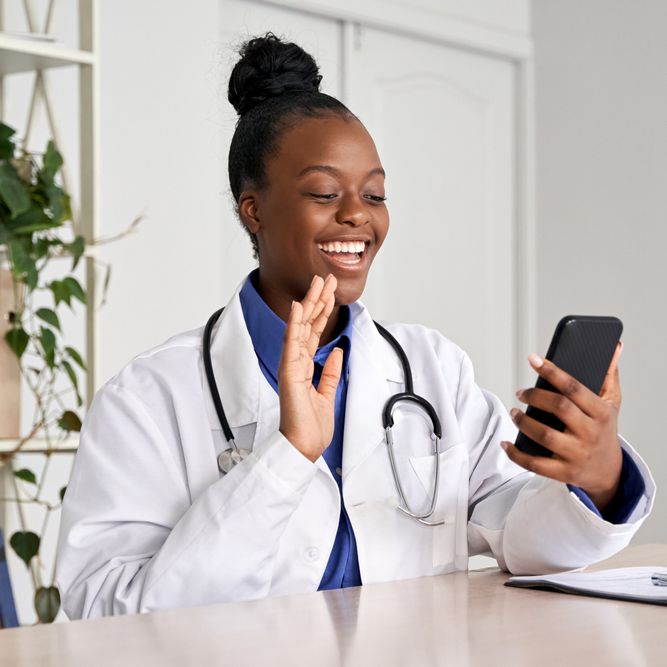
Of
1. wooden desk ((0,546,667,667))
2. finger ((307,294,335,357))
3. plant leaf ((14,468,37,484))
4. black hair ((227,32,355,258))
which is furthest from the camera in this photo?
plant leaf ((14,468,37,484))

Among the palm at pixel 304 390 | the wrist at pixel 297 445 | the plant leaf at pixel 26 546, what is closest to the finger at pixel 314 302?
the palm at pixel 304 390

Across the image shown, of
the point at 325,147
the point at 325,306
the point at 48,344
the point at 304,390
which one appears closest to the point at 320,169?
the point at 325,147

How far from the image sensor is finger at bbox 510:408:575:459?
1.10 meters

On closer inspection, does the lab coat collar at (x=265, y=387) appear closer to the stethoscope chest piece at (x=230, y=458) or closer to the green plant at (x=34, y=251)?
the stethoscope chest piece at (x=230, y=458)

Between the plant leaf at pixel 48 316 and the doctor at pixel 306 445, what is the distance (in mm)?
828

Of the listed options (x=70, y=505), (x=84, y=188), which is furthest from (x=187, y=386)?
(x=84, y=188)

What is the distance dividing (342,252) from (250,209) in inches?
6.3

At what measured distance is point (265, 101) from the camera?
59.8 inches

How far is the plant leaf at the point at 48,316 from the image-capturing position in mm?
2217

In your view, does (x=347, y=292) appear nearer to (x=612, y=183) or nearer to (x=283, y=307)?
(x=283, y=307)

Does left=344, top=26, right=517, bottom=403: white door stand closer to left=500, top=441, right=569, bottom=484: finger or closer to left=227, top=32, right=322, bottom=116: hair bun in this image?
left=227, top=32, right=322, bottom=116: hair bun

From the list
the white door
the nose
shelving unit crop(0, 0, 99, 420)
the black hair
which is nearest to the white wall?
the white door

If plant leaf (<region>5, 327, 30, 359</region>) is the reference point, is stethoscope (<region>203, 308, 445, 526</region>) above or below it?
below

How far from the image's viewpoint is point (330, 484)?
1294mm
